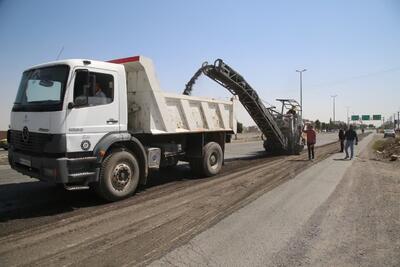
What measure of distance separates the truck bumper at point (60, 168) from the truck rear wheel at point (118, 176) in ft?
0.87

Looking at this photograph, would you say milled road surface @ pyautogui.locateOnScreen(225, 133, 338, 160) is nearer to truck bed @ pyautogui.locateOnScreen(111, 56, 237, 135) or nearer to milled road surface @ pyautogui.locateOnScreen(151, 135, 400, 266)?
truck bed @ pyautogui.locateOnScreen(111, 56, 237, 135)

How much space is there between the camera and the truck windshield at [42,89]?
7.08 m

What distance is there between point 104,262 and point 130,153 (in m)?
3.91

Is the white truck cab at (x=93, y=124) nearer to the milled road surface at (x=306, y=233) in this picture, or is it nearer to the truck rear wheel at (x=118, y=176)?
the truck rear wheel at (x=118, y=176)

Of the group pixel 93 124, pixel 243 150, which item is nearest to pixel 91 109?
pixel 93 124

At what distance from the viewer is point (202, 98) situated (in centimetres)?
1112

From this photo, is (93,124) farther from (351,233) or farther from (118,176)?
(351,233)

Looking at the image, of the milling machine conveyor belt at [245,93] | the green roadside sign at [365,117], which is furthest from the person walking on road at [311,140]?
the green roadside sign at [365,117]

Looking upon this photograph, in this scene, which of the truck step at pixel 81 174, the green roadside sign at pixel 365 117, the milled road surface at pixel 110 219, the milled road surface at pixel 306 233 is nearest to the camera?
the milled road surface at pixel 306 233

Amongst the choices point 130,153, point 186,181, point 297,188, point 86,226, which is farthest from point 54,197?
point 297,188

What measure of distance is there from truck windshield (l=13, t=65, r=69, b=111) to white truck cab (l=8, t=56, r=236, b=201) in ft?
0.06

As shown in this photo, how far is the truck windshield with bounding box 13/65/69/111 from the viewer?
7.08 m

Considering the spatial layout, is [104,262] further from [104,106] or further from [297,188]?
[297,188]

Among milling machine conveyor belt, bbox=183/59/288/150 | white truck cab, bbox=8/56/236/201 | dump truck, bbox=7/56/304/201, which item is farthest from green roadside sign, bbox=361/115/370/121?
white truck cab, bbox=8/56/236/201
